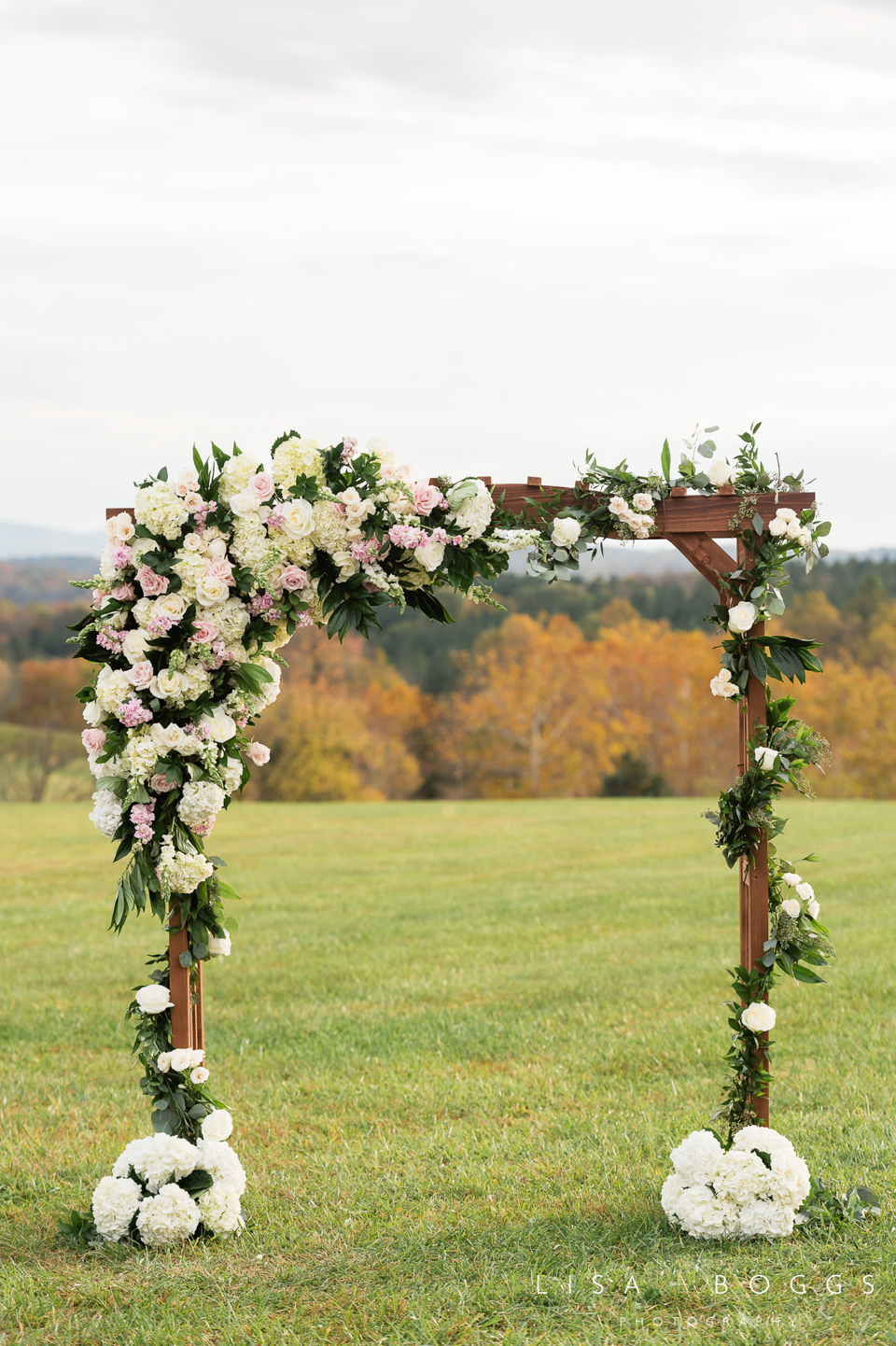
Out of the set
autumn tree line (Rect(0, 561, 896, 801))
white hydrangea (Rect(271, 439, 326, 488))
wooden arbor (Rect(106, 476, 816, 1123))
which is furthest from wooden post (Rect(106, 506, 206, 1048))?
autumn tree line (Rect(0, 561, 896, 801))

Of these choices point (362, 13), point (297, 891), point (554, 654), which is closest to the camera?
point (362, 13)

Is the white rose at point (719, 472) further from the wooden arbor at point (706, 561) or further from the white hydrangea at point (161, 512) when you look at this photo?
the white hydrangea at point (161, 512)

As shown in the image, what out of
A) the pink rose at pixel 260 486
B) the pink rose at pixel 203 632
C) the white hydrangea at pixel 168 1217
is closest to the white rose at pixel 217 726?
the pink rose at pixel 203 632

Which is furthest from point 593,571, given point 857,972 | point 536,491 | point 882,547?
point 536,491

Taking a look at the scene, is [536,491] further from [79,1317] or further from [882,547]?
[882,547]

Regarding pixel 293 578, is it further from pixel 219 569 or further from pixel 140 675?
pixel 140 675

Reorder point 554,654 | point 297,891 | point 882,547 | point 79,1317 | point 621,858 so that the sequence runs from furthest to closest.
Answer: point 882,547, point 554,654, point 621,858, point 297,891, point 79,1317

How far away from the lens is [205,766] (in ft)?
14.5

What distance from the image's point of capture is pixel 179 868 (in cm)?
435

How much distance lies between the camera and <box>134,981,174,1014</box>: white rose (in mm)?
4453

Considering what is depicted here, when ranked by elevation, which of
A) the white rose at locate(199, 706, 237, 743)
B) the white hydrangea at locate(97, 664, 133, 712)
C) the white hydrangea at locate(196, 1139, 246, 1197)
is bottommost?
the white hydrangea at locate(196, 1139, 246, 1197)

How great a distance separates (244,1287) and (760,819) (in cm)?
269

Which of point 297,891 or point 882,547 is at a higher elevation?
point 882,547

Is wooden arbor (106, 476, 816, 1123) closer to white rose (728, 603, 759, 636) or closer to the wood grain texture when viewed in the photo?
the wood grain texture
